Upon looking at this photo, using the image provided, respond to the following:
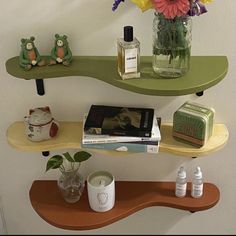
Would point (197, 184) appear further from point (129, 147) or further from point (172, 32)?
point (172, 32)

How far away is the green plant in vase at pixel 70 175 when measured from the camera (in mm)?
1355

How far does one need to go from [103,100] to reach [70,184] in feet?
0.99

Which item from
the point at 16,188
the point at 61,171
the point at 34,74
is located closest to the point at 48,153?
the point at 61,171

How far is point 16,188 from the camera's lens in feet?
5.06

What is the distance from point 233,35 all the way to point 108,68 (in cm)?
37

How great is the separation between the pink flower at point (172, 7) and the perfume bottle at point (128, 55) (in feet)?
0.36

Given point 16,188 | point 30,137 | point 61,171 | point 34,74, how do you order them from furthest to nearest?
point 16,188 < point 61,171 < point 30,137 < point 34,74

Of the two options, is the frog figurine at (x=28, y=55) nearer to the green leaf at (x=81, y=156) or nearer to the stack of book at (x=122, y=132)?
the stack of book at (x=122, y=132)

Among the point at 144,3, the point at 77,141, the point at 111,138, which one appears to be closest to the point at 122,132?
the point at 111,138

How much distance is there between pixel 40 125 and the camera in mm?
1273

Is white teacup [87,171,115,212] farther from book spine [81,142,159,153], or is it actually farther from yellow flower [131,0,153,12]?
yellow flower [131,0,153,12]

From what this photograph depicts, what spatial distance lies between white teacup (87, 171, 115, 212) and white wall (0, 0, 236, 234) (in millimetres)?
74

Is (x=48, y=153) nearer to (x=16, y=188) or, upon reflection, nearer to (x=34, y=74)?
(x=16, y=188)

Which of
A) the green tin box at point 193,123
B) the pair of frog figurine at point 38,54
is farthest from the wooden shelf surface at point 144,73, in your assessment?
the green tin box at point 193,123
